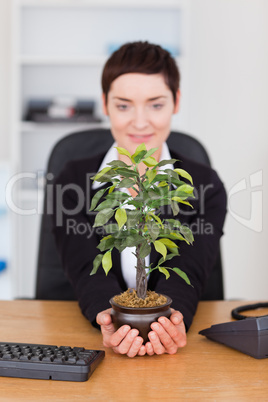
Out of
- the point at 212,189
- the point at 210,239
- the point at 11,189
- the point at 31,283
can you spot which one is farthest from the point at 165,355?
the point at 31,283

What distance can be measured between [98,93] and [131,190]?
201 centimetres

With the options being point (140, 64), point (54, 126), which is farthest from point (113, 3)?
point (140, 64)

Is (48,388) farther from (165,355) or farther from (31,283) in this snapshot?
(31,283)

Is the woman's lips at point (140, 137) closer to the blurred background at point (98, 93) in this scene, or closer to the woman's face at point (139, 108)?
the woman's face at point (139, 108)

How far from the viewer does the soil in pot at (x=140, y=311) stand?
0.86m

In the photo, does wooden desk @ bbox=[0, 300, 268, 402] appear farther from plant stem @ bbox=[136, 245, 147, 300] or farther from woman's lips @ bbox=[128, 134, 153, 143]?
woman's lips @ bbox=[128, 134, 153, 143]

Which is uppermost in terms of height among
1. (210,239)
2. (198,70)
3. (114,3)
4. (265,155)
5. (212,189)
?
(114,3)

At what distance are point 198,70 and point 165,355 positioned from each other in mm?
→ 2552

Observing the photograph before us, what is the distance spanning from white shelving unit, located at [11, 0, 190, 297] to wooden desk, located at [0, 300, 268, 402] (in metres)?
2.07

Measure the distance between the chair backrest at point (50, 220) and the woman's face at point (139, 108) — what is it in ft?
0.74

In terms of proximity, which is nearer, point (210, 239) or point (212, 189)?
point (210, 239)

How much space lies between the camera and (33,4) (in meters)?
3.03

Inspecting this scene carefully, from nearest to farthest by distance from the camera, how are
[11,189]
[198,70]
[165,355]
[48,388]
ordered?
[48,388], [165,355], [11,189], [198,70]

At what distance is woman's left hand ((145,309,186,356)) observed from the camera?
86 centimetres
